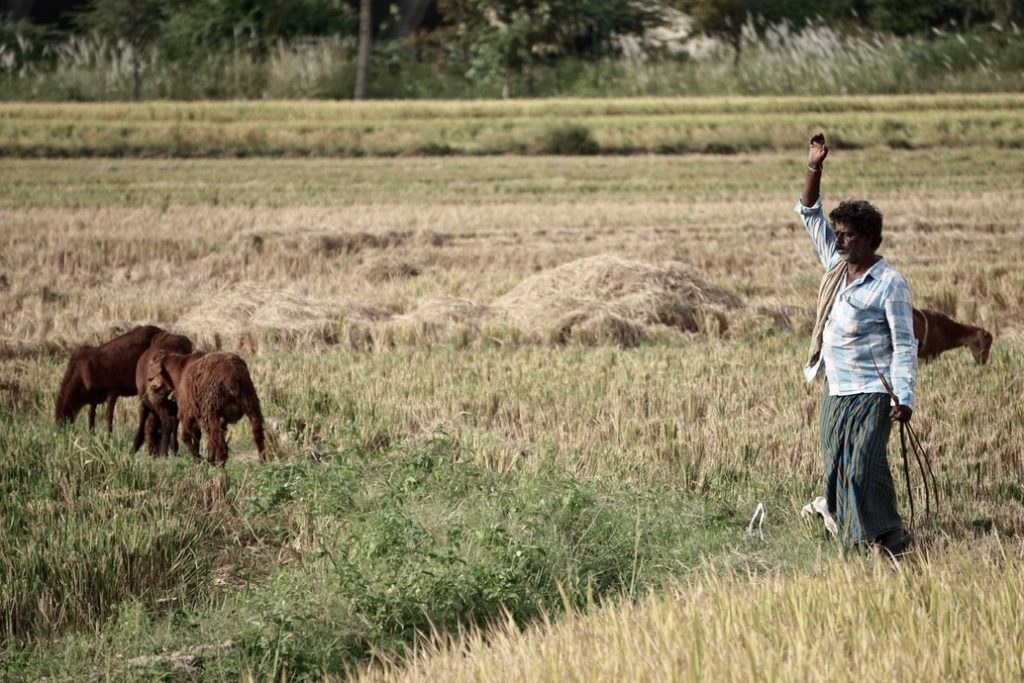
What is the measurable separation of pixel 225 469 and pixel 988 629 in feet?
11.7

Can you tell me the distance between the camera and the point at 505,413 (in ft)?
25.8

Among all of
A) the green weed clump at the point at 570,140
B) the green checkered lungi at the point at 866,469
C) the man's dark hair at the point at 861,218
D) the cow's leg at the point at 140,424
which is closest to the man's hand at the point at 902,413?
the green checkered lungi at the point at 866,469

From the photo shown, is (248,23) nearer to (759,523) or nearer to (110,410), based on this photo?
(110,410)

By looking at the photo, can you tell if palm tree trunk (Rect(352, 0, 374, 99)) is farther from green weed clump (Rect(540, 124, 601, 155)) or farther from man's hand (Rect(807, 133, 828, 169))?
man's hand (Rect(807, 133, 828, 169))

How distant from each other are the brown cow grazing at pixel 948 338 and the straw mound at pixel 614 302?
1990mm

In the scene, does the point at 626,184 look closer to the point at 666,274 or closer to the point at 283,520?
the point at 666,274

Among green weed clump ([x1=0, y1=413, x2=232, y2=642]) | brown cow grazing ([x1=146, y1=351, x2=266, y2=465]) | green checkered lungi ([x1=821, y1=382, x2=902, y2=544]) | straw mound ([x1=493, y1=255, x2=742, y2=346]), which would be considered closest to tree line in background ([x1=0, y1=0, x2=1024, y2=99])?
straw mound ([x1=493, y1=255, x2=742, y2=346])

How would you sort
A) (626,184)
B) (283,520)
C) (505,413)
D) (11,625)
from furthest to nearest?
1. (626,184)
2. (505,413)
3. (283,520)
4. (11,625)

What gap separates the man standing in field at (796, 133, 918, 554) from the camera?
5.27m

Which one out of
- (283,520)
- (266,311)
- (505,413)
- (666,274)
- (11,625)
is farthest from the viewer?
(666,274)

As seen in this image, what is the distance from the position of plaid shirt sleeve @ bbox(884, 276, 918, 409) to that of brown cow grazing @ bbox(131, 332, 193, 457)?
3.40m

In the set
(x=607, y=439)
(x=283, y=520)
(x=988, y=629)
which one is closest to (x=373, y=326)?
(x=607, y=439)

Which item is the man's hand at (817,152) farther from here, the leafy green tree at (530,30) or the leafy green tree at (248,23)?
the leafy green tree at (248,23)

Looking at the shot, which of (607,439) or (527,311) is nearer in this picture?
(607,439)
